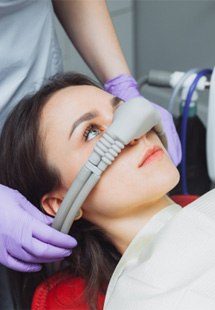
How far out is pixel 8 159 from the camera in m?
1.17

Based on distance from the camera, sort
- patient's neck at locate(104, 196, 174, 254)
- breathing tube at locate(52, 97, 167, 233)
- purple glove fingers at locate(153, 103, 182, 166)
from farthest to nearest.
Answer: purple glove fingers at locate(153, 103, 182, 166) < patient's neck at locate(104, 196, 174, 254) < breathing tube at locate(52, 97, 167, 233)

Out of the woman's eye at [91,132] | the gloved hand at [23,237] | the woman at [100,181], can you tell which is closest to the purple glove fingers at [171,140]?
the woman at [100,181]

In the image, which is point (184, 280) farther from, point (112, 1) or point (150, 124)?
point (112, 1)

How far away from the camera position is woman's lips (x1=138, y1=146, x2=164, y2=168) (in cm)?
106

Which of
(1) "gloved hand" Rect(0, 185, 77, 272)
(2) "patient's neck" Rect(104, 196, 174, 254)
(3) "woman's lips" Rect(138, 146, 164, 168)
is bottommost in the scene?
(2) "patient's neck" Rect(104, 196, 174, 254)

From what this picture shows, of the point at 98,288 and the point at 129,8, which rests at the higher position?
the point at 129,8

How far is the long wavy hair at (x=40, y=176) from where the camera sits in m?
1.13

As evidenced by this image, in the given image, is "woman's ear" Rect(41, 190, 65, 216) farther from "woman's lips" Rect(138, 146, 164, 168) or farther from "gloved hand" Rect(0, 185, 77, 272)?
"woman's lips" Rect(138, 146, 164, 168)

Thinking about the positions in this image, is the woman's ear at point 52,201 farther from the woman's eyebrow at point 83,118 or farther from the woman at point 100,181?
the woman's eyebrow at point 83,118

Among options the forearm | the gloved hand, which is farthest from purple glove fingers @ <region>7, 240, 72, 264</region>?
the forearm

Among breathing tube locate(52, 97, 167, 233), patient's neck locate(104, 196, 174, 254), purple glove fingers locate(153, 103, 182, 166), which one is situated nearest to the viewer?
breathing tube locate(52, 97, 167, 233)

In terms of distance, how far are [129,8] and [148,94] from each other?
0.52 m

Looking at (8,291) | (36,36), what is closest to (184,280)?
(8,291)

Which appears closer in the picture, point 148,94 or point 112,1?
point 112,1
